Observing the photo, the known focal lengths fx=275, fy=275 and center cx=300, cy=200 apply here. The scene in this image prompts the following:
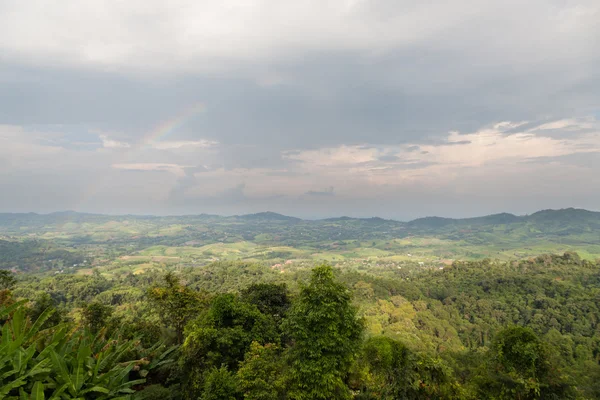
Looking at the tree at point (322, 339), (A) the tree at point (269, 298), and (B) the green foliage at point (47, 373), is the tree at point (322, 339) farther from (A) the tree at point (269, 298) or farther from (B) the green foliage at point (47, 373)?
(A) the tree at point (269, 298)

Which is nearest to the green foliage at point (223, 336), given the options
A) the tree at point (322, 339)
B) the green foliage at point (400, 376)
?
the tree at point (322, 339)

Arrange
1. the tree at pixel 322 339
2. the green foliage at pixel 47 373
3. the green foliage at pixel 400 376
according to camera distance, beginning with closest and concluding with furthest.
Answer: the green foliage at pixel 47 373, the tree at pixel 322 339, the green foliage at pixel 400 376

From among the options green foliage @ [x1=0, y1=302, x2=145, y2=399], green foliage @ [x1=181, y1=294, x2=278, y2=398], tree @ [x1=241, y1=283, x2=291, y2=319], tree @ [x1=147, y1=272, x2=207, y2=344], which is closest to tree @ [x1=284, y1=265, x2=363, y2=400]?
→ green foliage @ [x1=181, y1=294, x2=278, y2=398]

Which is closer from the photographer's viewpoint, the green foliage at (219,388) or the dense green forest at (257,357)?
the dense green forest at (257,357)

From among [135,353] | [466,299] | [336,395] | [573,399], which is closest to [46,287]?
[135,353]

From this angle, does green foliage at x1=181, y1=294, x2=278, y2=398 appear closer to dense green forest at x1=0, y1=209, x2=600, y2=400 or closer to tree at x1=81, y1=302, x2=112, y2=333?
dense green forest at x1=0, y1=209, x2=600, y2=400

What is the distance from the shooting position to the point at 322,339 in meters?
12.1

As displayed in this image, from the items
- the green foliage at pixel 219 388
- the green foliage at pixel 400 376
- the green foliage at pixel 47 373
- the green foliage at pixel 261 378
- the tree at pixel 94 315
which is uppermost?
the green foliage at pixel 47 373

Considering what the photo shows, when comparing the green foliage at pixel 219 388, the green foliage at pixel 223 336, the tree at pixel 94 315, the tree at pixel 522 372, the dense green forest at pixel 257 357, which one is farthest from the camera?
the tree at pixel 94 315

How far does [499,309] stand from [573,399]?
70.0m

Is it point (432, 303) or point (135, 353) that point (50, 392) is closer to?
point (135, 353)

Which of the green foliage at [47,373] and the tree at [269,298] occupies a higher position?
the green foliage at [47,373]

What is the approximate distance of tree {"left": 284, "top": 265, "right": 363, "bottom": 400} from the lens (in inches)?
461

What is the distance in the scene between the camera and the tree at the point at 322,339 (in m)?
11.7
